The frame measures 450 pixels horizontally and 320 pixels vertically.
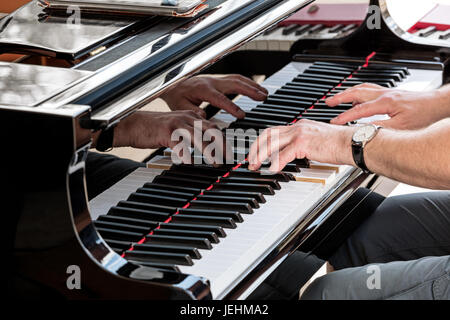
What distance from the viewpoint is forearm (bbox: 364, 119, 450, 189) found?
1641 millimetres

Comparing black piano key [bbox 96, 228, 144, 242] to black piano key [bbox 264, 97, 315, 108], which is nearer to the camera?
black piano key [bbox 96, 228, 144, 242]

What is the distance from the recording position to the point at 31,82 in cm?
137

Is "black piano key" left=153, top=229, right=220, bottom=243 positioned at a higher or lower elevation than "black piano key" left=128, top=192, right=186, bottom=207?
higher

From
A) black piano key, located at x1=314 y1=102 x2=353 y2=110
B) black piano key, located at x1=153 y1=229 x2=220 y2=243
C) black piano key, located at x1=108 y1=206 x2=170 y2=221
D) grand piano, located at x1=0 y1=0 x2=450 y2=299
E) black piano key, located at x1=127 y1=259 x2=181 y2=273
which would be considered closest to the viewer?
grand piano, located at x1=0 y1=0 x2=450 y2=299

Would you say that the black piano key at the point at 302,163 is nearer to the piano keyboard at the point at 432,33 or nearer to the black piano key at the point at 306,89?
the black piano key at the point at 306,89

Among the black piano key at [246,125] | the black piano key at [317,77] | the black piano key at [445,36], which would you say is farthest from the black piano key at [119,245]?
the black piano key at [445,36]

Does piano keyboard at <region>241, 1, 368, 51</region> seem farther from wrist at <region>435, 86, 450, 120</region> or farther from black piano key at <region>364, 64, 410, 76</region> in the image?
wrist at <region>435, 86, 450, 120</region>

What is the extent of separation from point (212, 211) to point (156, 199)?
15cm

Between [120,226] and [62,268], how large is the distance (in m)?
0.26

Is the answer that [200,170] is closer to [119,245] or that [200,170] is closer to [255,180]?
[255,180]

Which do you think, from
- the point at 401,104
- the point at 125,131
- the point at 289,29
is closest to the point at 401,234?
the point at 401,104

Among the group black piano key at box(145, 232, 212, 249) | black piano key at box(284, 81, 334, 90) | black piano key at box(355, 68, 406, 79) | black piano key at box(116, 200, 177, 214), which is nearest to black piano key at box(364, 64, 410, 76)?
black piano key at box(355, 68, 406, 79)
